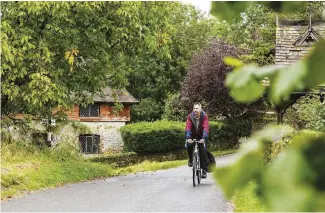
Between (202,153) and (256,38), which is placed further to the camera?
(256,38)

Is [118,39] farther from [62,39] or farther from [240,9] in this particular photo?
[240,9]

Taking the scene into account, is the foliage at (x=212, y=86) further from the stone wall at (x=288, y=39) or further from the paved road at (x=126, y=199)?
the paved road at (x=126, y=199)

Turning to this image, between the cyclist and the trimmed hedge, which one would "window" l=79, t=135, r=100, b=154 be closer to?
the trimmed hedge

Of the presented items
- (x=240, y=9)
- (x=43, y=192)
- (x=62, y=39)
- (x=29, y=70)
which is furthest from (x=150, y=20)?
(x=240, y=9)

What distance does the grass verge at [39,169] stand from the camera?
1298 centimetres

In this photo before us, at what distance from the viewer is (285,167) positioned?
641 mm

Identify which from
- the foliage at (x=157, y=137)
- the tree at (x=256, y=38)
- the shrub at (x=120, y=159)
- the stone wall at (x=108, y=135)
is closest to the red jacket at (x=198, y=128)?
the tree at (x=256, y=38)

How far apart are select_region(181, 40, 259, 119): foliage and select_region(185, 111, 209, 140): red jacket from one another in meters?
22.5

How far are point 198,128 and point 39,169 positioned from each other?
4749mm

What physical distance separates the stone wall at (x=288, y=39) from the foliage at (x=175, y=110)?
18031mm

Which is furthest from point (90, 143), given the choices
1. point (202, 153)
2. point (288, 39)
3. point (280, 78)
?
point (280, 78)

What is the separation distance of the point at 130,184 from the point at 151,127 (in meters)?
22.0

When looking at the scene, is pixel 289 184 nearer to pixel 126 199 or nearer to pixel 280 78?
pixel 280 78

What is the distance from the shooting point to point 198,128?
12156 mm
